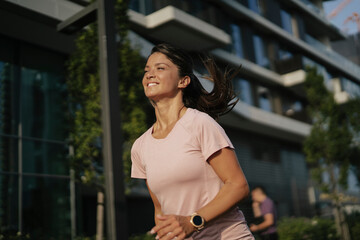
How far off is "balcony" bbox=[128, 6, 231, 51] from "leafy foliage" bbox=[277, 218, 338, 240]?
7600mm

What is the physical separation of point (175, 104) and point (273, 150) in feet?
75.2

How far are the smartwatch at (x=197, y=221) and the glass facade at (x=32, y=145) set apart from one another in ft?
30.2

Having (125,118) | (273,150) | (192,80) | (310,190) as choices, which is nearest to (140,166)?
(192,80)

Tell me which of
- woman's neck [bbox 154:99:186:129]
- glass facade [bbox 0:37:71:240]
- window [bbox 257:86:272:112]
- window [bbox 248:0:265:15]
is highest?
window [bbox 248:0:265:15]

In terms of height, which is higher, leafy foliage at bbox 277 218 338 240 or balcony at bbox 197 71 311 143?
balcony at bbox 197 71 311 143

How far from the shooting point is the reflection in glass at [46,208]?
1125cm

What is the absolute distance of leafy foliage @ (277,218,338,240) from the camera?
13.3m

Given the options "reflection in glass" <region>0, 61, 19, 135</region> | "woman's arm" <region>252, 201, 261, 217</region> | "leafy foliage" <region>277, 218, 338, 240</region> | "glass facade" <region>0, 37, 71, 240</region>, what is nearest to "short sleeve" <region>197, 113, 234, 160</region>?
"woman's arm" <region>252, 201, 261, 217</region>

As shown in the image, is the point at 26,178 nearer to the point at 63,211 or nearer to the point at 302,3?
the point at 63,211

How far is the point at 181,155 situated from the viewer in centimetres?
214

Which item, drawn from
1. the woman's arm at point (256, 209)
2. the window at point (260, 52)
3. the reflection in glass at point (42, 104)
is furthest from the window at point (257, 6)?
the woman's arm at point (256, 209)

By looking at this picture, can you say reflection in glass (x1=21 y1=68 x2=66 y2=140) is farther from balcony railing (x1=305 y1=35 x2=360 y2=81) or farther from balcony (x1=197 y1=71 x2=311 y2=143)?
balcony railing (x1=305 y1=35 x2=360 y2=81)

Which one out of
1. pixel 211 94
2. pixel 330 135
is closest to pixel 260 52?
pixel 330 135

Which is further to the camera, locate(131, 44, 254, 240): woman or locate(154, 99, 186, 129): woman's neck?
locate(154, 99, 186, 129): woman's neck
